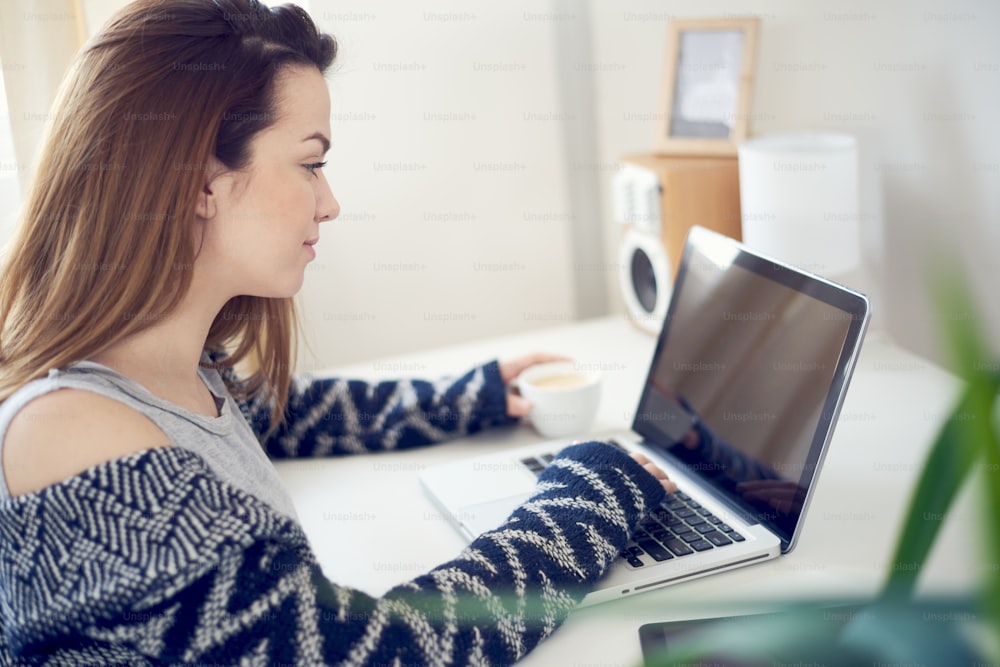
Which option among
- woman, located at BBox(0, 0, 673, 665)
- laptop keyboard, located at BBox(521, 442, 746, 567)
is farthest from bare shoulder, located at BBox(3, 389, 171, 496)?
laptop keyboard, located at BBox(521, 442, 746, 567)

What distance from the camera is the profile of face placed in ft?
2.79

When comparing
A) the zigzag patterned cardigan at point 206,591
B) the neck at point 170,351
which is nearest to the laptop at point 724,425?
the zigzag patterned cardigan at point 206,591

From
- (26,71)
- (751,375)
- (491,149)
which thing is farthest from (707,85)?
(26,71)

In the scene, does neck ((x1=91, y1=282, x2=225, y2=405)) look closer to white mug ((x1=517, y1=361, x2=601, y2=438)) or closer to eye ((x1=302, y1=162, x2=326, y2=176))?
eye ((x1=302, y1=162, x2=326, y2=176))

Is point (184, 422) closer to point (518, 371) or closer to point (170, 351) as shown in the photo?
point (170, 351)

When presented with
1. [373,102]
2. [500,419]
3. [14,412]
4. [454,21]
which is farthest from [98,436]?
[454,21]

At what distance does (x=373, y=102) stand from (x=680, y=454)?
42.8 inches

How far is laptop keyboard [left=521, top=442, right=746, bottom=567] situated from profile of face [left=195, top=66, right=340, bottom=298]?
0.41 m

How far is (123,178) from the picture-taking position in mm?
780

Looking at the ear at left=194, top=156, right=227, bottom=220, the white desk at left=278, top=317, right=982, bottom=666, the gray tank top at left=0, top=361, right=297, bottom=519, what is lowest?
the white desk at left=278, top=317, right=982, bottom=666

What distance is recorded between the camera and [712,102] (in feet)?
5.05

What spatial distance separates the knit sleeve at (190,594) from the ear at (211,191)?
241 mm

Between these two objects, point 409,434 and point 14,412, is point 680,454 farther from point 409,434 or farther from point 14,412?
point 14,412

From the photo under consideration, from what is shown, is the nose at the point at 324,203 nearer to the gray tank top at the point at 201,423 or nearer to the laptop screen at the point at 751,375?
the gray tank top at the point at 201,423
